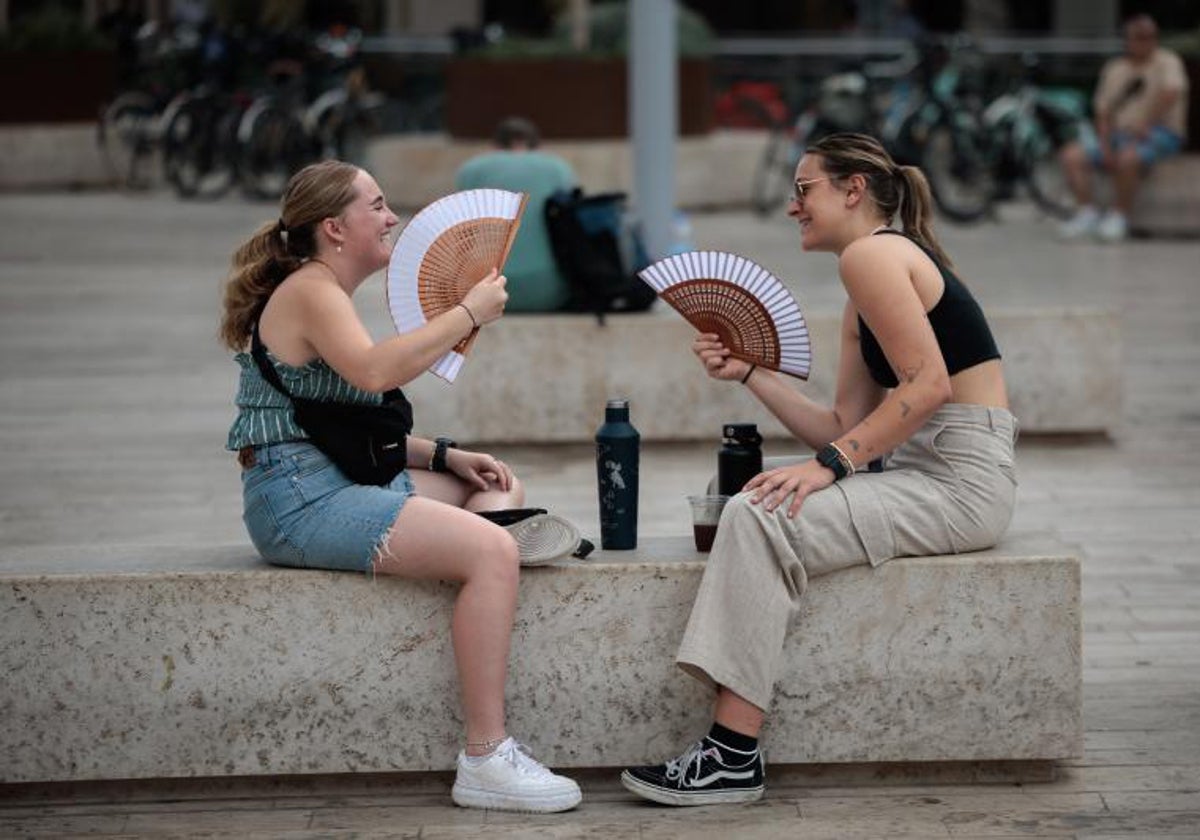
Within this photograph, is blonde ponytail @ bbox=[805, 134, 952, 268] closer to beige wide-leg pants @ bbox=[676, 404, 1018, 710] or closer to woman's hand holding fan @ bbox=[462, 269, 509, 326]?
beige wide-leg pants @ bbox=[676, 404, 1018, 710]

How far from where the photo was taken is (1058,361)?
8109 millimetres

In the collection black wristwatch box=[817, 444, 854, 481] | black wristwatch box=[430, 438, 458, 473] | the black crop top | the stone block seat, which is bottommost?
the stone block seat

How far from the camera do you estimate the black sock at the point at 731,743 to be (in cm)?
430

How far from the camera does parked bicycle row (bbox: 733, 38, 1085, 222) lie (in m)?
15.9

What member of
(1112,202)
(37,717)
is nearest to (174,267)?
(1112,202)

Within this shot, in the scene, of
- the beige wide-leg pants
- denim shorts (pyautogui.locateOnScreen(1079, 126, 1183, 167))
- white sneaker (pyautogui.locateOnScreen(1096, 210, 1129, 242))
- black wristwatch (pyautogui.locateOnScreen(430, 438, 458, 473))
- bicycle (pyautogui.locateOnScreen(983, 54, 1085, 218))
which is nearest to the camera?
the beige wide-leg pants

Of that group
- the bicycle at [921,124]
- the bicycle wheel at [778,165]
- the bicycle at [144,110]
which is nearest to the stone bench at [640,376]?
the bicycle at [921,124]

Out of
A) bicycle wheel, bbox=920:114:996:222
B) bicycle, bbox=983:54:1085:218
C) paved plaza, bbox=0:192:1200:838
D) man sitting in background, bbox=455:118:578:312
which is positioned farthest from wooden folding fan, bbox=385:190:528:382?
bicycle, bbox=983:54:1085:218

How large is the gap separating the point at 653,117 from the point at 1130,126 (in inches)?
Result: 272

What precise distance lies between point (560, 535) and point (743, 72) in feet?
52.2

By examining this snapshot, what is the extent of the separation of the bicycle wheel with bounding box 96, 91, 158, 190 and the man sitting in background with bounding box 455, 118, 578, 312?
11.2 meters

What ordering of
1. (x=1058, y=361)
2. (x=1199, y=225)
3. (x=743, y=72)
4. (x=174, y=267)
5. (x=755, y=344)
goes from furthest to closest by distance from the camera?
(x=743, y=72)
(x=1199, y=225)
(x=174, y=267)
(x=1058, y=361)
(x=755, y=344)

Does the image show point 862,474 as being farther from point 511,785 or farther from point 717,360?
point 511,785

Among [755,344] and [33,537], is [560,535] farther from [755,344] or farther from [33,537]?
[33,537]
